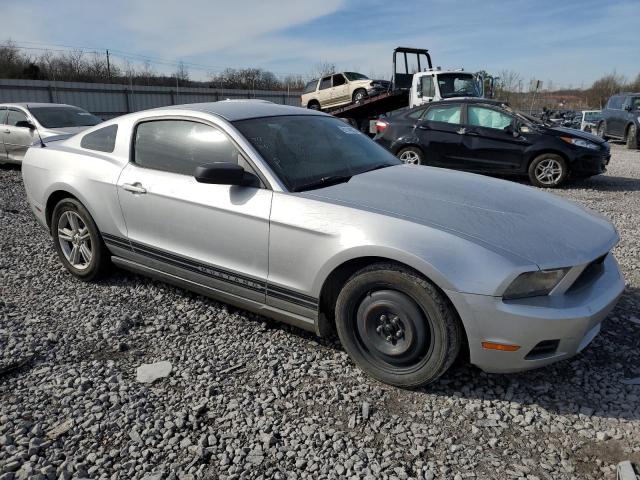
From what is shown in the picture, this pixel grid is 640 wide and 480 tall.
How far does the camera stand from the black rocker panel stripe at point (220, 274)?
2965 millimetres

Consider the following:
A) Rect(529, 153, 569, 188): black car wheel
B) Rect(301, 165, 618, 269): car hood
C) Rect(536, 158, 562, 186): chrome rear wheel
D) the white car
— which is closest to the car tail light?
Rect(529, 153, 569, 188): black car wheel

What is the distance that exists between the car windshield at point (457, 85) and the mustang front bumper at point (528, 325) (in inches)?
523

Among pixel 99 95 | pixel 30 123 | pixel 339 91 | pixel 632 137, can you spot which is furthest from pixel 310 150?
pixel 99 95

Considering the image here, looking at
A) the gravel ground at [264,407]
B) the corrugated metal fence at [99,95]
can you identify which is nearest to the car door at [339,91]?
the corrugated metal fence at [99,95]

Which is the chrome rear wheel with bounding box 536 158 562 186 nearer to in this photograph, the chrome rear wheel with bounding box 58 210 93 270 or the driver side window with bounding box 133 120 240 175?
the driver side window with bounding box 133 120 240 175

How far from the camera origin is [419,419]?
2545 millimetres

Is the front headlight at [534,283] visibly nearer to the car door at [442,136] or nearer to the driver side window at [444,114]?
the car door at [442,136]

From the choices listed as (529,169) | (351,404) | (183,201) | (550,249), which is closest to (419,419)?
(351,404)

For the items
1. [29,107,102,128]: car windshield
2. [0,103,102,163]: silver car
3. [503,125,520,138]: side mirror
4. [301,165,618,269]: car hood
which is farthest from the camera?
[29,107,102,128]: car windshield

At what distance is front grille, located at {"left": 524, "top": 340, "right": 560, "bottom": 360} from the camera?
2.47m

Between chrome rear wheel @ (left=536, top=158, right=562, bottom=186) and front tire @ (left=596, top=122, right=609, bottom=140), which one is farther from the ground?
front tire @ (left=596, top=122, right=609, bottom=140)

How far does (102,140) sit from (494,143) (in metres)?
7.24

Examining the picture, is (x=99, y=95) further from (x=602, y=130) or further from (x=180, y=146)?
(x=180, y=146)

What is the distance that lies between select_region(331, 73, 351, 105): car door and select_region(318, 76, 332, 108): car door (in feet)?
0.84
